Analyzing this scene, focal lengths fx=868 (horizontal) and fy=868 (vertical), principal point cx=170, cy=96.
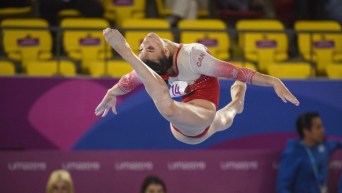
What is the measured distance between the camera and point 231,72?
641cm

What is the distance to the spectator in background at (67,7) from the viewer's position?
11.0 metres

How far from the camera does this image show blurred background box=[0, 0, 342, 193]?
868cm

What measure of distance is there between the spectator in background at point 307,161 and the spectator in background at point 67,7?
3.59 meters

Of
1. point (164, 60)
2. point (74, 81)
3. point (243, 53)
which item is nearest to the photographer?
point (164, 60)

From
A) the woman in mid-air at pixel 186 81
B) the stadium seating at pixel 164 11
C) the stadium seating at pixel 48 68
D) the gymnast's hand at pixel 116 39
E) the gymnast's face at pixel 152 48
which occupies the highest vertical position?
the gymnast's hand at pixel 116 39

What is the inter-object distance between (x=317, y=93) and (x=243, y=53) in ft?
3.74

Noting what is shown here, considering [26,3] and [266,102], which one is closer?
[266,102]

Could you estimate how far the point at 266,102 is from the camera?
31.7 ft

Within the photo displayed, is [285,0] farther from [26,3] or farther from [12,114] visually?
[12,114]

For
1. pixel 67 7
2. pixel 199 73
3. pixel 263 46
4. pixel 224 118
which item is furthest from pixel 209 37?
pixel 199 73

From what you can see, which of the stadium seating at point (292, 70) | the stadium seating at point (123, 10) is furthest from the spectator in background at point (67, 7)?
the stadium seating at point (292, 70)

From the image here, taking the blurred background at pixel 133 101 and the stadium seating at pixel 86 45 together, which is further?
the stadium seating at pixel 86 45

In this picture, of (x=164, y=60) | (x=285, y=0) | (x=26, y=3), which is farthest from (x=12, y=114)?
(x=285, y=0)

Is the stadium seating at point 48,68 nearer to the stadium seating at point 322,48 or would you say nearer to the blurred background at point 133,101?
the blurred background at point 133,101
